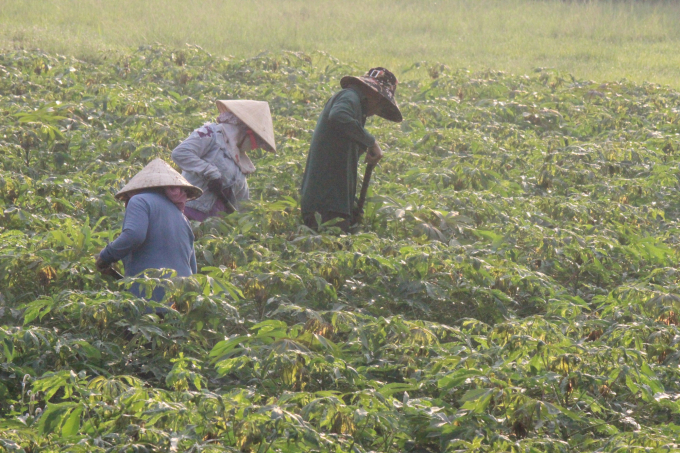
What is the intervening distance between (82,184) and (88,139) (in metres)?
1.44

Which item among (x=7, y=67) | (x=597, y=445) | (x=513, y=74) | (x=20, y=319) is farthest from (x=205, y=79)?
(x=597, y=445)

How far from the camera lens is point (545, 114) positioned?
9742mm

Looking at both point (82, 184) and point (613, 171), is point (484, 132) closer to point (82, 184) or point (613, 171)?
point (613, 171)

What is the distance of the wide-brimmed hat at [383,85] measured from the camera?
5429 mm

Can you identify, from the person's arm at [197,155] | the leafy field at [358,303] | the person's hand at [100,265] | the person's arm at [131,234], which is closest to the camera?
the leafy field at [358,303]

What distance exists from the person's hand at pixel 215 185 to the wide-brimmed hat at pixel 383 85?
102 cm

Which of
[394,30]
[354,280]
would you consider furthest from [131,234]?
[394,30]

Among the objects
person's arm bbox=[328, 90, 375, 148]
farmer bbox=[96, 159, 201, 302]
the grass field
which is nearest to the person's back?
farmer bbox=[96, 159, 201, 302]

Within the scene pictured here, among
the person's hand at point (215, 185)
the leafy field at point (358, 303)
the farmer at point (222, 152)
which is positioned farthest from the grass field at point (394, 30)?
the person's hand at point (215, 185)

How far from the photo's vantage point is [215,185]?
17.6 feet

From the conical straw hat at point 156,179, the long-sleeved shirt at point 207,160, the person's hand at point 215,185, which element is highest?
the conical straw hat at point 156,179

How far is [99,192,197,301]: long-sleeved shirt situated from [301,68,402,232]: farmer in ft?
5.00

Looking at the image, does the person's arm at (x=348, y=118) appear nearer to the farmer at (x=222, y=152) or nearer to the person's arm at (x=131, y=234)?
the farmer at (x=222, y=152)

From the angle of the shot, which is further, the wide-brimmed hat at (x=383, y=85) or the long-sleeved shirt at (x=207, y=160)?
the wide-brimmed hat at (x=383, y=85)
